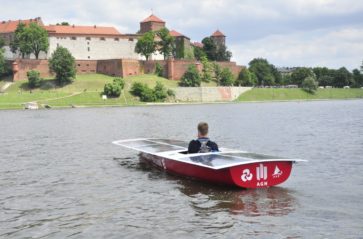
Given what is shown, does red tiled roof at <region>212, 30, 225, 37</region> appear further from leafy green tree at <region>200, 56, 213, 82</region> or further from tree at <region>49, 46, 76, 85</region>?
tree at <region>49, 46, 76, 85</region>

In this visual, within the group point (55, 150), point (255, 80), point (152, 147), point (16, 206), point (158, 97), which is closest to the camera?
point (16, 206)

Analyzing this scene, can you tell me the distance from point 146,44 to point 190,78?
582 inches

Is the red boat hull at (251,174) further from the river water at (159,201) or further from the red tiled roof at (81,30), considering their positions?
the red tiled roof at (81,30)

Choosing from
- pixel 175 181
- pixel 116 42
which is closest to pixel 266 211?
pixel 175 181

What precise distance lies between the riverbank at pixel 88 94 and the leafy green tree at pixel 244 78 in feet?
21.4

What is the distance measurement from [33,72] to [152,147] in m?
84.5

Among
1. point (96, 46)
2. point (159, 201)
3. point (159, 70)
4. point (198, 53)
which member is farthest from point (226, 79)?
point (159, 201)

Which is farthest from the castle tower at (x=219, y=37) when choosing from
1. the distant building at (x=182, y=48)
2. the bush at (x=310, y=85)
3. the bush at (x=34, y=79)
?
the bush at (x=34, y=79)

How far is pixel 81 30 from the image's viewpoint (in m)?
122

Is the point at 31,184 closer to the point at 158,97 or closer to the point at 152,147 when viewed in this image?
the point at 152,147

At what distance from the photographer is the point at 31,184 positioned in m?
17.3

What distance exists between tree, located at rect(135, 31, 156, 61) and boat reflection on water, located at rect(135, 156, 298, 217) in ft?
332

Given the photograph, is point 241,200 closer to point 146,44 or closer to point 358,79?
point 146,44

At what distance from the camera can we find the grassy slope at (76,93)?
285ft
